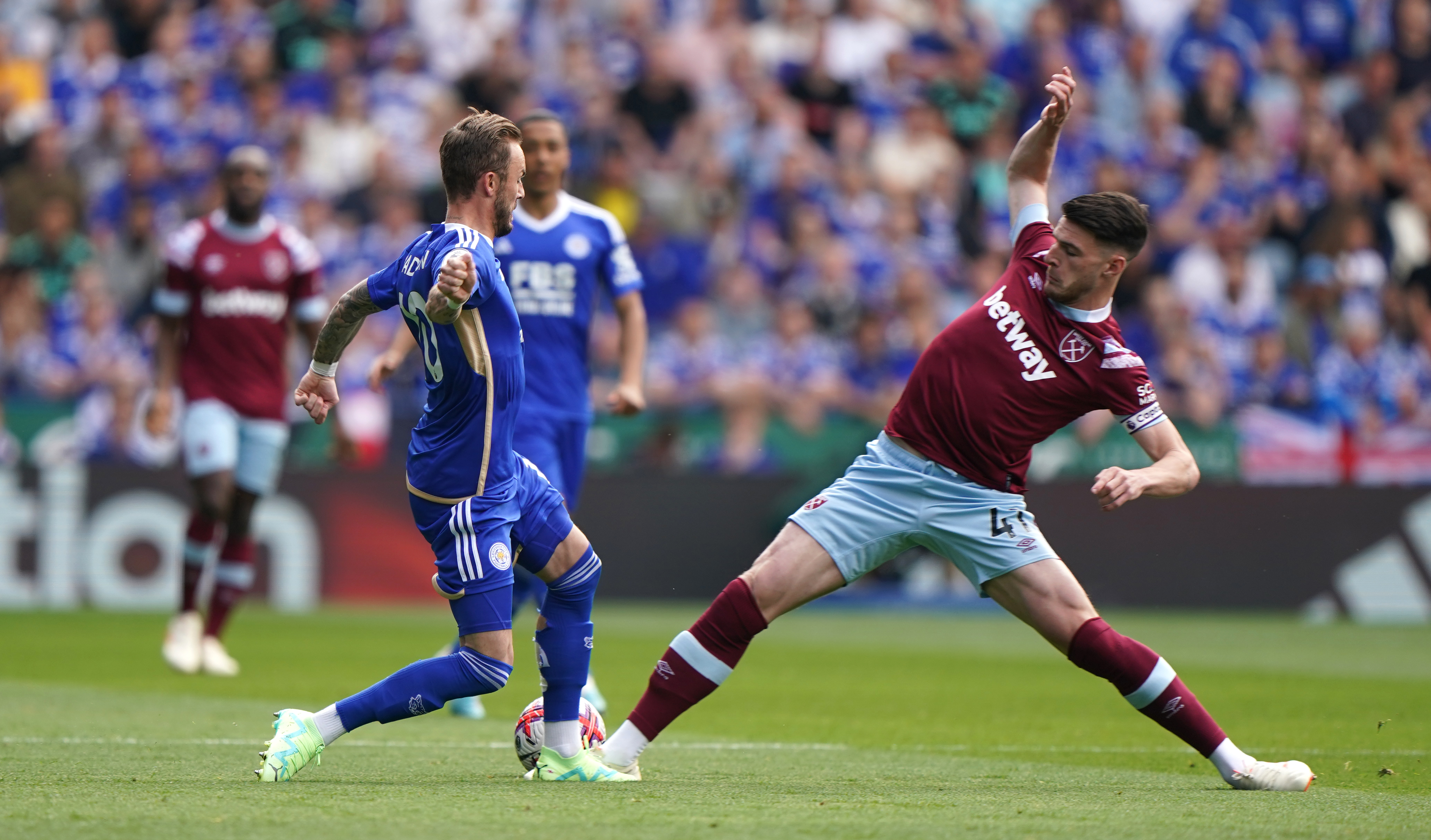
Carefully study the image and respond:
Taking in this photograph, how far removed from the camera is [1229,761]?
598 centimetres

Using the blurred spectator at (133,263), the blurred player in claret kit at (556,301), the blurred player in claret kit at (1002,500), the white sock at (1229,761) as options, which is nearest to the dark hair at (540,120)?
the blurred player in claret kit at (556,301)

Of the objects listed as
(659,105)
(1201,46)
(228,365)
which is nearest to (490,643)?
(228,365)

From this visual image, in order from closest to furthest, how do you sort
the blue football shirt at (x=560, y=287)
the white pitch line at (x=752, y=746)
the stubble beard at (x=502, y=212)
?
the stubble beard at (x=502, y=212), the white pitch line at (x=752, y=746), the blue football shirt at (x=560, y=287)

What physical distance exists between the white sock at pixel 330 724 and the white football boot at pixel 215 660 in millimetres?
4849

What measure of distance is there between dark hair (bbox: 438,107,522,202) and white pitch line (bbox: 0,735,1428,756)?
2.45 meters

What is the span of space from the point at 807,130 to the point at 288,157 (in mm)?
5697

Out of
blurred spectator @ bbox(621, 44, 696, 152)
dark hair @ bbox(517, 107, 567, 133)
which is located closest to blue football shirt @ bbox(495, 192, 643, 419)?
dark hair @ bbox(517, 107, 567, 133)

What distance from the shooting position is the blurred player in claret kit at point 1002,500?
593 centimetres

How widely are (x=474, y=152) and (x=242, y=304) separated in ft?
17.8

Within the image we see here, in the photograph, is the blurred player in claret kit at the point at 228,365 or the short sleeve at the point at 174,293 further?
the short sleeve at the point at 174,293

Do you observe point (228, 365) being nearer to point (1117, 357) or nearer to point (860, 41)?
point (1117, 357)

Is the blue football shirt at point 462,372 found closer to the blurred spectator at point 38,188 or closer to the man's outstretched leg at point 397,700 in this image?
the man's outstretched leg at point 397,700

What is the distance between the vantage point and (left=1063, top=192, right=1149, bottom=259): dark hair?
5.86 meters

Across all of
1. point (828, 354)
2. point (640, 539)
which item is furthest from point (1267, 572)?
point (640, 539)
